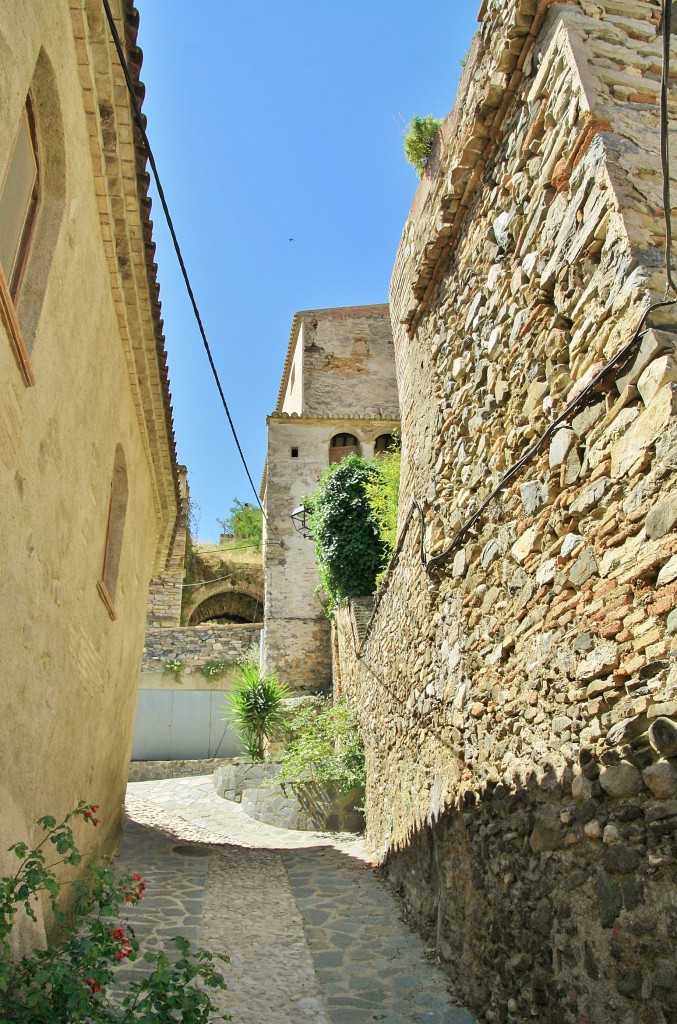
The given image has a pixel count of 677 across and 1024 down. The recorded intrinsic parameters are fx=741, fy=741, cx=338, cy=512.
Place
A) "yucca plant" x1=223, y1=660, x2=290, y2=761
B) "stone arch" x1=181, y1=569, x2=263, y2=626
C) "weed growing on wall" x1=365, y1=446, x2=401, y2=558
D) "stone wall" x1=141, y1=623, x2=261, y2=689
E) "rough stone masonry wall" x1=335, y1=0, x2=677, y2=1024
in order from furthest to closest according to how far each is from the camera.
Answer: "stone arch" x1=181, y1=569, x2=263, y2=626, "stone wall" x1=141, y1=623, x2=261, y2=689, "yucca plant" x1=223, y1=660, x2=290, y2=761, "weed growing on wall" x1=365, y1=446, x2=401, y2=558, "rough stone masonry wall" x1=335, y1=0, x2=677, y2=1024

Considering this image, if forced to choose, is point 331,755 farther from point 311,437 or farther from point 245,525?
point 245,525

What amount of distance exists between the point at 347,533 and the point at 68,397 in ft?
36.4

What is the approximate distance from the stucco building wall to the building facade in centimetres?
891

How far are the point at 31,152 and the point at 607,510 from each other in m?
3.49

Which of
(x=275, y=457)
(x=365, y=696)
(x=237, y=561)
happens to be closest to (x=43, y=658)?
(x=365, y=696)

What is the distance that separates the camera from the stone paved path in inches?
181

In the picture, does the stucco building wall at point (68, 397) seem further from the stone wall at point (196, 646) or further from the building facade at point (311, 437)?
the stone wall at point (196, 646)

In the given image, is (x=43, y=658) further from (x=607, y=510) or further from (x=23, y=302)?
(x=607, y=510)

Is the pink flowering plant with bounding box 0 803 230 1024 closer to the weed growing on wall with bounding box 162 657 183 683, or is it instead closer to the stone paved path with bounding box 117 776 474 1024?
the stone paved path with bounding box 117 776 474 1024

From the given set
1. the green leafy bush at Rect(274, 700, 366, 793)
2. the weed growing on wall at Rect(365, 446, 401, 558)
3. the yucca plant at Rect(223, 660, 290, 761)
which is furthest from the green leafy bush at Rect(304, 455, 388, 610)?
the green leafy bush at Rect(274, 700, 366, 793)

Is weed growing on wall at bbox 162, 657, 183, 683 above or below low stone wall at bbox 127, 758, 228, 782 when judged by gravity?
above

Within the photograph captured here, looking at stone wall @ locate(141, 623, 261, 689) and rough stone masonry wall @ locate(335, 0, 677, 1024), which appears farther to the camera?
stone wall @ locate(141, 623, 261, 689)

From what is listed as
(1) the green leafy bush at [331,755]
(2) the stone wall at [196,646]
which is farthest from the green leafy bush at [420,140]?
(2) the stone wall at [196,646]

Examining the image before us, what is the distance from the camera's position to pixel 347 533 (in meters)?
15.4
